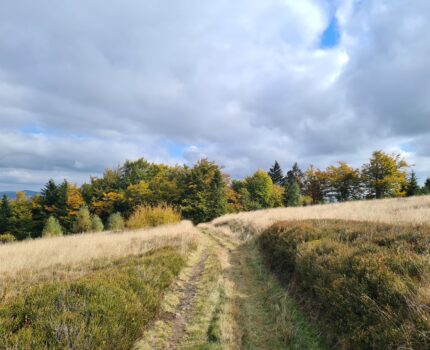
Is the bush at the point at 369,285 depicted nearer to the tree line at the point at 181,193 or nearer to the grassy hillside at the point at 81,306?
the grassy hillside at the point at 81,306

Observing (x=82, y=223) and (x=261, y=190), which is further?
(x=261, y=190)

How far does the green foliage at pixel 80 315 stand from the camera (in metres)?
3.53

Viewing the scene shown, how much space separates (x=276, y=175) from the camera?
78.4m

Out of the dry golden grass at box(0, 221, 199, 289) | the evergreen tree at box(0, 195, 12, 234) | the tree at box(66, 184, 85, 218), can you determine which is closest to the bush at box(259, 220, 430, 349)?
the dry golden grass at box(0, 221, 199, 289)

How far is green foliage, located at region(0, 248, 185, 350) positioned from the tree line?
28242 mm

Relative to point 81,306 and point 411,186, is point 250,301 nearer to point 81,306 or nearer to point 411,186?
point 81,306

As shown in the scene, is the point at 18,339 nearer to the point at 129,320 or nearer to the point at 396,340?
the point at 129,320

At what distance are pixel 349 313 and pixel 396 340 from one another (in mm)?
1046

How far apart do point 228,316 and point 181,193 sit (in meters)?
34.3

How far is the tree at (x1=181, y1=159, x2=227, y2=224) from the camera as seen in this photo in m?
36.1

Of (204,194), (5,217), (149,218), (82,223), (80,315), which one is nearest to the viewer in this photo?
(80,315)

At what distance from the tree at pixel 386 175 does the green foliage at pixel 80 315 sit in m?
45.0

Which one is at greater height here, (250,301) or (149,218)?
(149,218)

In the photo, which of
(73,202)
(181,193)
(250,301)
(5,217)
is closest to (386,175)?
(181,193)
